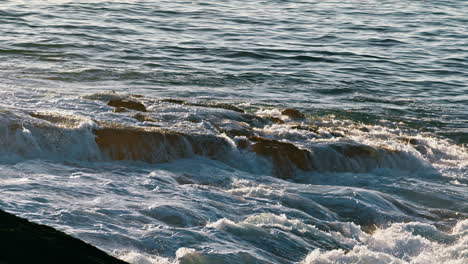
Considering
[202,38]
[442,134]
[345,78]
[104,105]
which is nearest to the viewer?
[104,105]

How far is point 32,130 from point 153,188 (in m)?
2.01

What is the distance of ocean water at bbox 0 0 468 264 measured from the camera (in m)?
6.62

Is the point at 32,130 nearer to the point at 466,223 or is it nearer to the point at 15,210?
the point at 15,210

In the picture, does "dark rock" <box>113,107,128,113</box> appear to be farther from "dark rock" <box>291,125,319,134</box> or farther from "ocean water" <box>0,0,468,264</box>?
"dark rock" <box>291,125,319,134</box>

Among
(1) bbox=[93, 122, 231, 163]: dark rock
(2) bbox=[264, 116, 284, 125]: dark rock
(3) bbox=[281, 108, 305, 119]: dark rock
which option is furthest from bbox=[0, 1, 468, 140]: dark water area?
(1) bbox=[93, 122, 231, 163]: dark rock

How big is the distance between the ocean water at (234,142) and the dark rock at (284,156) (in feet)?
0.09

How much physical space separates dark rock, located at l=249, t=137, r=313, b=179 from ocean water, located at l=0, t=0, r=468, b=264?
0.09 feet

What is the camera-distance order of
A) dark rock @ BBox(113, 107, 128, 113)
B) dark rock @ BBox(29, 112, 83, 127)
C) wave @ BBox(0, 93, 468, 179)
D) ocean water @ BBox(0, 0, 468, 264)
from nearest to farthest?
ocean water @ BBox(0, 0, 468, 264) < wave @ BBox(0, 93, 468, 179) < dark rock @ BBox(29, 112, 83, 127) < dark rock @ BBox(113, 107, 128, 113)

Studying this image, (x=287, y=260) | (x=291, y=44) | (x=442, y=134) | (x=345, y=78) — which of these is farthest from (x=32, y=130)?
(x=291, y=44)

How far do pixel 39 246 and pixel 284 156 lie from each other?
522cm

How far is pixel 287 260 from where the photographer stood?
6.22 metres

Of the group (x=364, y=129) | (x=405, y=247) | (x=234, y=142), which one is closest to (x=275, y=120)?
(x=364, y=129)

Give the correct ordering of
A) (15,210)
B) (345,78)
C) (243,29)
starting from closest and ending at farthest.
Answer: (15,210)
(345,78)
(243,29)

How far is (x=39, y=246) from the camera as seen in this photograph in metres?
4.86
